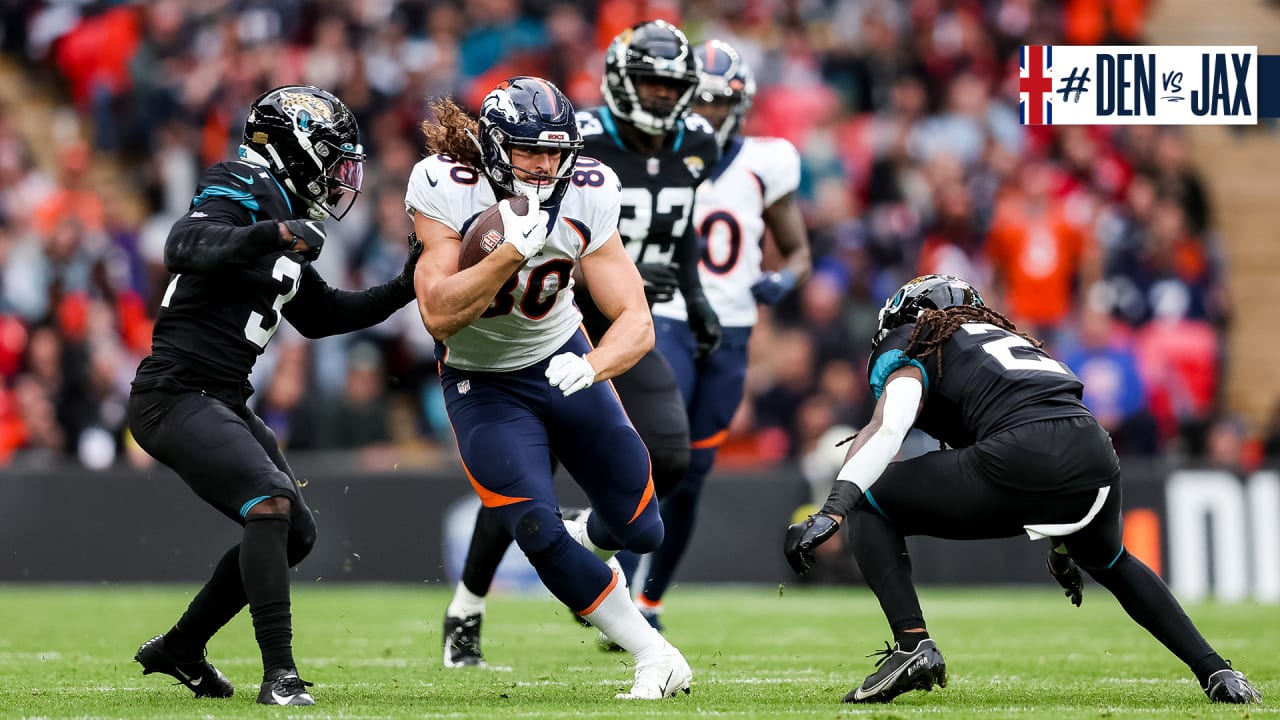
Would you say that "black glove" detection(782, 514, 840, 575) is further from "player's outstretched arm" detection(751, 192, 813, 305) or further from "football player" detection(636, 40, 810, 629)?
"player's outstretched arm" detection(751, 192, 813, 305)

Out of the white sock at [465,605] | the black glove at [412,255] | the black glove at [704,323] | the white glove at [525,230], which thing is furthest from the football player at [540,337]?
the black glove at [704,323]

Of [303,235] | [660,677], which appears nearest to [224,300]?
[303,235]

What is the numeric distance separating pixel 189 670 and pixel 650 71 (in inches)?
123

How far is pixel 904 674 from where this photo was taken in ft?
18.4

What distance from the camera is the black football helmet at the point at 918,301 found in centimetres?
605

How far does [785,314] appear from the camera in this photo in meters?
14.2

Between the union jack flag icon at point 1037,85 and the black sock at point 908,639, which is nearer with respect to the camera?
the black sock at point 908,639

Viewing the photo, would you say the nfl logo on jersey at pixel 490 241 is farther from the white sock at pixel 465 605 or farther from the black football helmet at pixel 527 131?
the white sock at pixel 465 605

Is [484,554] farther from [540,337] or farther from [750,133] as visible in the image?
[750,133]

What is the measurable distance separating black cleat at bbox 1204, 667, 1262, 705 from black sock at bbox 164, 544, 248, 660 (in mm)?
3201

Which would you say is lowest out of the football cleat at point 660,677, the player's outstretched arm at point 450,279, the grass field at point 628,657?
the grass field at point 628,657

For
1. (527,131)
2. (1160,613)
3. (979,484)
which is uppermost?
(527,131)

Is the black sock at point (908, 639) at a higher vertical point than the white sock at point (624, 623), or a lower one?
lower

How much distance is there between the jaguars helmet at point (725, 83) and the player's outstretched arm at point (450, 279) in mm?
2996
